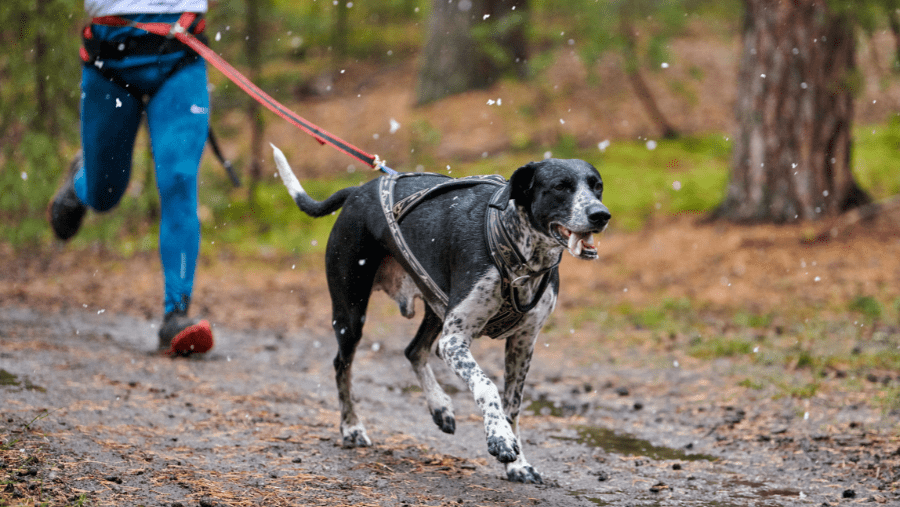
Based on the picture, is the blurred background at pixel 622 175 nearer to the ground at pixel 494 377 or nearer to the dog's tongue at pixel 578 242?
the ground at pixel 494 377

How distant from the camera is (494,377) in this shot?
19.0 ft

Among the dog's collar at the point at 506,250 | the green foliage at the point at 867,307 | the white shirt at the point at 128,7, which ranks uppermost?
the white shirt at the point at 128,7

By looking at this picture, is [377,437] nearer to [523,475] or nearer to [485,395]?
[523,475]

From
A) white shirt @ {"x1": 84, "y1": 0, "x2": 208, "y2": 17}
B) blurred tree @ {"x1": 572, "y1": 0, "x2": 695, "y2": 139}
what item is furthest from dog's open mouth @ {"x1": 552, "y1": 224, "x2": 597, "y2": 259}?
blurred tree @ {"x1": 572, "y1": 0, "x2": 695, "y2": 139}

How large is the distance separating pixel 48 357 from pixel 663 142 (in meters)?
11.1

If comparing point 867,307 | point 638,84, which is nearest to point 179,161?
point 867,307

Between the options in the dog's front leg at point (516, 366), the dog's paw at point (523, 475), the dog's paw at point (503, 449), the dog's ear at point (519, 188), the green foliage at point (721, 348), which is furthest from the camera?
the green foliage at point (721, 348)

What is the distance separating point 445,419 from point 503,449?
58 cm

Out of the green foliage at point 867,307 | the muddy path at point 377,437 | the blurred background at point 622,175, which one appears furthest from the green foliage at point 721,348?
the green foliage at point 867,307

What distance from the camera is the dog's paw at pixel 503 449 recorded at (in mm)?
3102

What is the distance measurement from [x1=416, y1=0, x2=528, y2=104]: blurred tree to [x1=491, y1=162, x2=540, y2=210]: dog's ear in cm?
1245

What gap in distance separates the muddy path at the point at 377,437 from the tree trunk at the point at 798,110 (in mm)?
3583

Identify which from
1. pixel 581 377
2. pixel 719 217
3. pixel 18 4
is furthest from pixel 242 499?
pixel 18 4

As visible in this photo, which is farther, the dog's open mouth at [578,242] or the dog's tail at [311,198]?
the dog's tail at [311,198]
